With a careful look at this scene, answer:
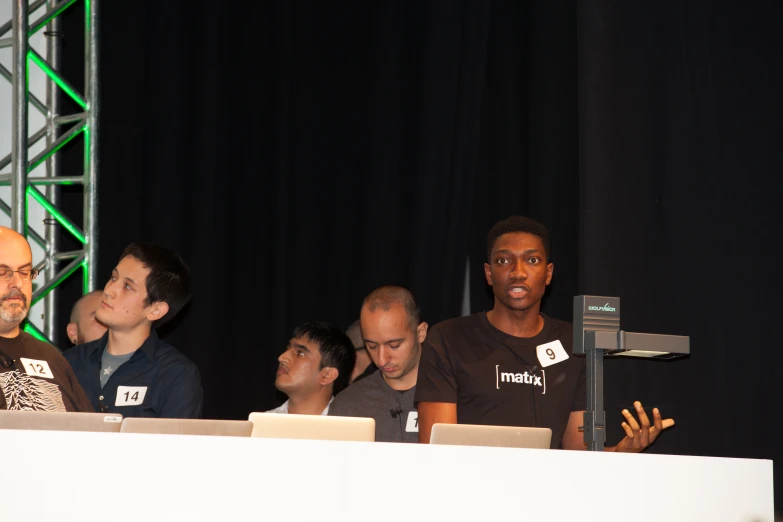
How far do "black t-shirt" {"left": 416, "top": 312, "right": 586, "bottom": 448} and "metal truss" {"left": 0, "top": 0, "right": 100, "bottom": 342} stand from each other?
6.10 feet

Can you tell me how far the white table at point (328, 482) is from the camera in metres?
1.41

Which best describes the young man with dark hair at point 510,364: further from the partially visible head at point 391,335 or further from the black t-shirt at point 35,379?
the black t-shirt at point 35,379

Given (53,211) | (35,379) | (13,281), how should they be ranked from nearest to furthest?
(35,379) < (13,281) < (53,211)

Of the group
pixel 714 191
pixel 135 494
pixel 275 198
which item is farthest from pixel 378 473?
pixel 275 198

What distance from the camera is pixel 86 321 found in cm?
386

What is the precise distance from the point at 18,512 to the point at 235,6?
12.1ft

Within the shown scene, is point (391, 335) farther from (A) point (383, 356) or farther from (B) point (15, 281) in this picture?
(B) point (15, 281)

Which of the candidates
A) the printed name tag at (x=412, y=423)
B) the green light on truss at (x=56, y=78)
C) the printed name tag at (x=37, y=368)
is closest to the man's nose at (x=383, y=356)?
the printed name tag at (x=412, y=423)

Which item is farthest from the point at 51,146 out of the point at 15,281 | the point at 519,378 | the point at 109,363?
the point at 519,378

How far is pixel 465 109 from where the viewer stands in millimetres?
4215

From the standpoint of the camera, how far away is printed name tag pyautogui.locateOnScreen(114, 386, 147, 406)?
125 inches

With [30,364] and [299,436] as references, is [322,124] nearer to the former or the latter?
[30,364]

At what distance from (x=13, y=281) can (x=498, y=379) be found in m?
1.58

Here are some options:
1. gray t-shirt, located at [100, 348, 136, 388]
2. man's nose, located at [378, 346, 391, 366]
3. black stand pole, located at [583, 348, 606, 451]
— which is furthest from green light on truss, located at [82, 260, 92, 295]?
black stand pole, located at [583, 348, 606, 451]
